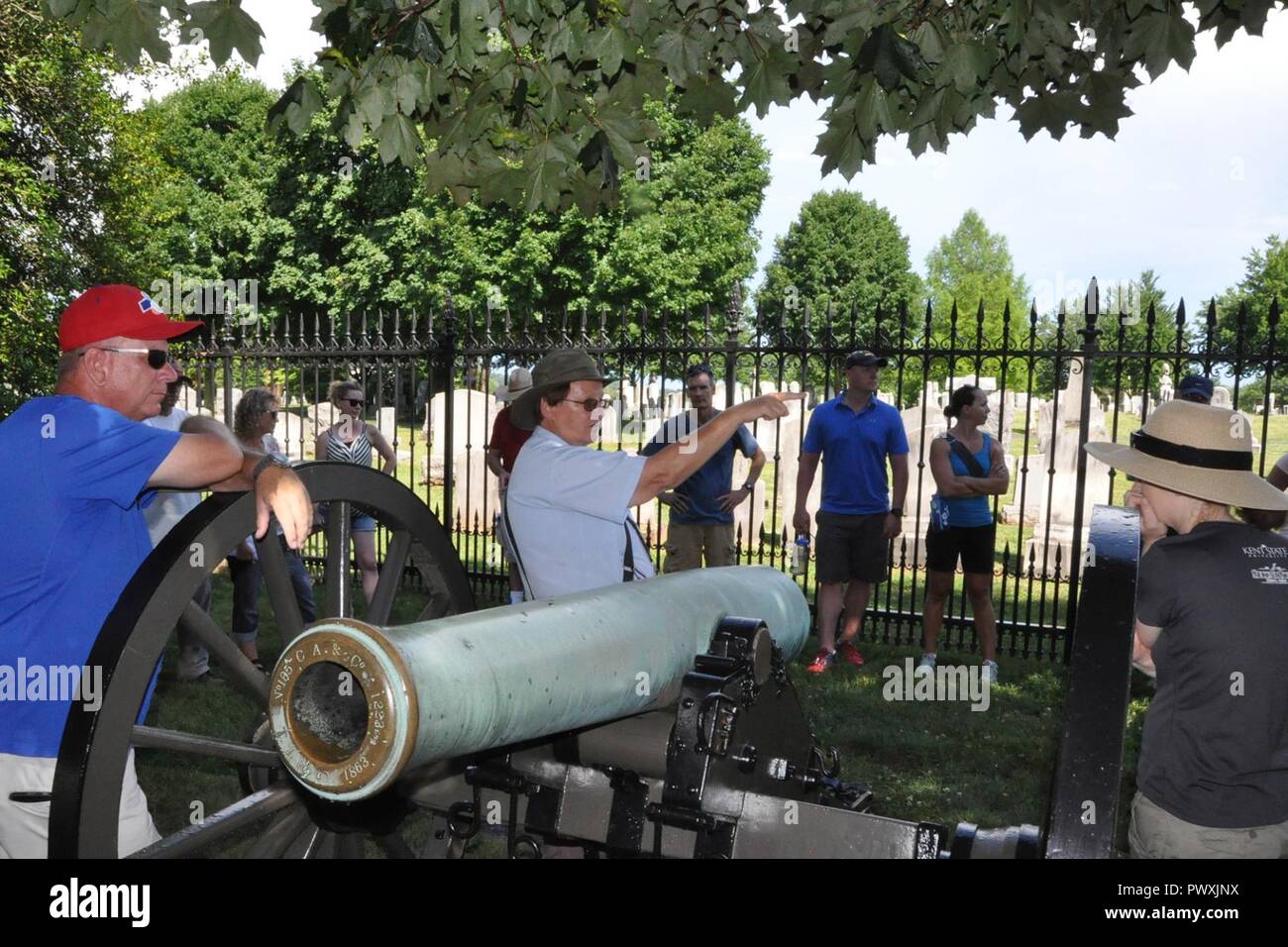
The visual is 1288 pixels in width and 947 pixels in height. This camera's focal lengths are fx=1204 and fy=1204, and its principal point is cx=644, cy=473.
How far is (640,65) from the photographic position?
5.53 metres

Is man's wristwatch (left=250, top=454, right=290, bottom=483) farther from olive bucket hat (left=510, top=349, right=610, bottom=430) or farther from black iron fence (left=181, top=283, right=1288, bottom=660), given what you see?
black iron fence (left=181, top=283, right=1288, bottom=660)

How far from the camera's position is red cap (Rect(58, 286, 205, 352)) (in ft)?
9.18

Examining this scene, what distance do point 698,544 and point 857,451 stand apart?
4.32 ft

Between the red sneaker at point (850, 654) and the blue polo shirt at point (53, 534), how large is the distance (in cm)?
630

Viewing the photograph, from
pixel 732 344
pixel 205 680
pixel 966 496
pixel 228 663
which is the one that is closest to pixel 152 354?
pixel 228 663

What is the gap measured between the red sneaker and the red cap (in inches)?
245

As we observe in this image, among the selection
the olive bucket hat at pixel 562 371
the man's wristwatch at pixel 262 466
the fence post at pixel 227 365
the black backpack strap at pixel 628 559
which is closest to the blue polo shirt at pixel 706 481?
the olive bucket hat at pixel 562 371

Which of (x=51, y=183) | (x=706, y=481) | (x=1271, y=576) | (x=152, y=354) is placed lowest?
Result: (x=706, y=481)

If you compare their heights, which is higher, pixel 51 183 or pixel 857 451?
pixel 51 183

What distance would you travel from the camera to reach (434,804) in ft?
10.4

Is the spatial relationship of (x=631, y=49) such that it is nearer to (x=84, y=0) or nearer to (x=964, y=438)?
(x=84, y=0)

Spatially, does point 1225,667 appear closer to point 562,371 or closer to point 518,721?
point 518,721

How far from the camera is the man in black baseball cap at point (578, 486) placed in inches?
131
